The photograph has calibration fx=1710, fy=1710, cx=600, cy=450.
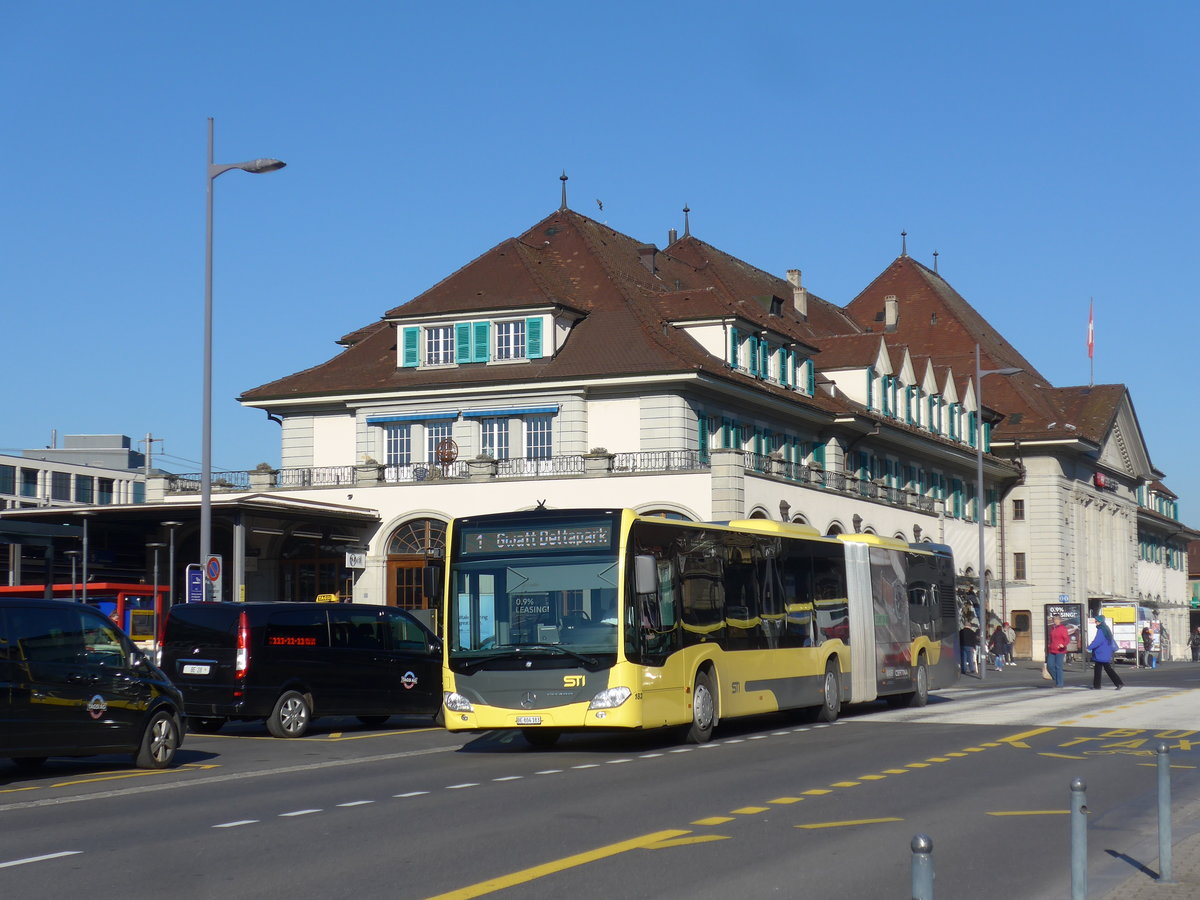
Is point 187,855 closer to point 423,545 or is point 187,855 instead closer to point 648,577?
point 648,577

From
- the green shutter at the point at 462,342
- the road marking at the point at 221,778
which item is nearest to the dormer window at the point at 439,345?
the green shutter at the point at 462,342

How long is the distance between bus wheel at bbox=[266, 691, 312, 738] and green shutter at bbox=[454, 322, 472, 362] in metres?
29.3

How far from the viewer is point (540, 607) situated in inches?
792

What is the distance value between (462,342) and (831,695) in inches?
1123

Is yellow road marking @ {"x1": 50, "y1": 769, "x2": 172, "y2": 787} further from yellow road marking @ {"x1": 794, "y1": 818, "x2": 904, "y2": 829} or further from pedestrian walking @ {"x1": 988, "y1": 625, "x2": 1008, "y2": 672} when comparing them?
pedestrian walking @ {"x1": 988, "y1": 625, "x2": 1008, "y2": 672}

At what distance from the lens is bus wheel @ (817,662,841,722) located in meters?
26.4

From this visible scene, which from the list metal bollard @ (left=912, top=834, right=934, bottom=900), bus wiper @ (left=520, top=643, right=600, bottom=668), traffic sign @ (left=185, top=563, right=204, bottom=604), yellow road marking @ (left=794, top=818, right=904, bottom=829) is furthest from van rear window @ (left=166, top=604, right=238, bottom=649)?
metal bollard @ (left=912, top=834, right=934, bottom=900)

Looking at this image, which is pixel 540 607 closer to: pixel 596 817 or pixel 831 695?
pixel 596 817

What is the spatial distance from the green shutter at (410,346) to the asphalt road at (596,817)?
31.4 meters

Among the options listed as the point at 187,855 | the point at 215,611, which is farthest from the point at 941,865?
the point at 215,611

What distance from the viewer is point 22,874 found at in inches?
418

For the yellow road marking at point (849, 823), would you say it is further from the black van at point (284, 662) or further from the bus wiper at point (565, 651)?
the black van at point (284, 662)

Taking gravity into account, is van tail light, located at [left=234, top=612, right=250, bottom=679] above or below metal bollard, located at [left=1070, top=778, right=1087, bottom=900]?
above

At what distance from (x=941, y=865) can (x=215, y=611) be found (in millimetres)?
15021
